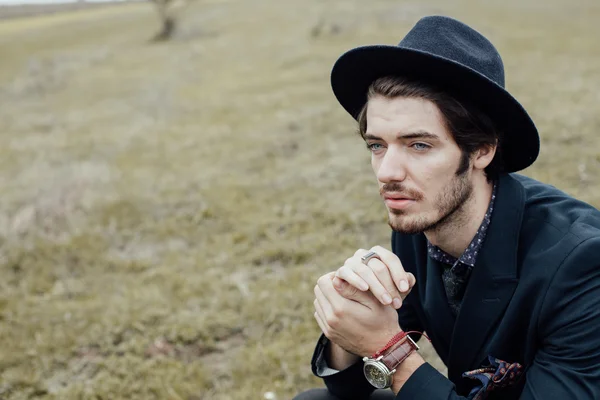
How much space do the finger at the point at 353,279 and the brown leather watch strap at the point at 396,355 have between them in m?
0.29

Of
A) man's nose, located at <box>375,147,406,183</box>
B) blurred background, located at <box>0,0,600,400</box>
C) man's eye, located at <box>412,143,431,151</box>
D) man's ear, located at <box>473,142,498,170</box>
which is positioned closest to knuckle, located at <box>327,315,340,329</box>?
man's nose, located at <box>375,147,406,183</box>

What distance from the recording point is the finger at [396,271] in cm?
213

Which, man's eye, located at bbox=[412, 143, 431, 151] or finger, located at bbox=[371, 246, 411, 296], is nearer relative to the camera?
finger, located at bbox=[371, 246, 411, 296]

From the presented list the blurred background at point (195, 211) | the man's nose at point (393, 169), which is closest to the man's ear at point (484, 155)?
the man's nose at point (393, 169)

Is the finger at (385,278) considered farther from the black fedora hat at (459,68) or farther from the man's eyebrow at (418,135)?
the black fedora hat at (459,68)

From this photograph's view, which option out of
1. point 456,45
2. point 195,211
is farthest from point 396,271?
point 195,211

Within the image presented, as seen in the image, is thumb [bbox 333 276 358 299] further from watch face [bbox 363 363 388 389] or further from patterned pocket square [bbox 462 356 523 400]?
patterned pocket square [bbox 462 356 523 400]

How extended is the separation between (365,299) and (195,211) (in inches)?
206

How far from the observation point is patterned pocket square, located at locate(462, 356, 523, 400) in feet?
7.12

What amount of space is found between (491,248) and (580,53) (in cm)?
1418

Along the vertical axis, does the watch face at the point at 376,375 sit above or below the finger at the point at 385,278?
below

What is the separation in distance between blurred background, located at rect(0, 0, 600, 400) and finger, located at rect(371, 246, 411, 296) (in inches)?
83.0

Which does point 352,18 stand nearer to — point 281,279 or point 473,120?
point 281,279

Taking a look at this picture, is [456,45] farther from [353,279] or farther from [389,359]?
[389,359]
